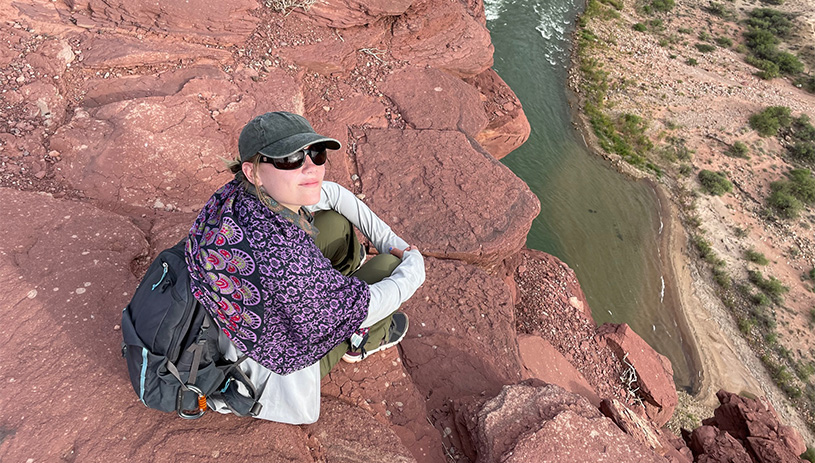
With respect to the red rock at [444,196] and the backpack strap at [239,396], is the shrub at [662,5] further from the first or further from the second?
the backpack strap at [239,396]

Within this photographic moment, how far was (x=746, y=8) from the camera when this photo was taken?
1695 centimetres

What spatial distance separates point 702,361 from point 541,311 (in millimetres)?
4413

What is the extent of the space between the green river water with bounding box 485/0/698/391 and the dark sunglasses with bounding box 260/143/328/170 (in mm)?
7534

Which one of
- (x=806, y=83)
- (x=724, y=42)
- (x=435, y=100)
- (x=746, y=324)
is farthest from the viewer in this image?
(x=724, y=42)

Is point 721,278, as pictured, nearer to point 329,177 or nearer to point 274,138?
point 329,177

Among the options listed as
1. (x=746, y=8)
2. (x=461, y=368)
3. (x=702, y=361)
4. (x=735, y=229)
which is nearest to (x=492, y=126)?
(x=461, y=368)

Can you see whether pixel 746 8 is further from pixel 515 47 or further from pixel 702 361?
pixel 702 361

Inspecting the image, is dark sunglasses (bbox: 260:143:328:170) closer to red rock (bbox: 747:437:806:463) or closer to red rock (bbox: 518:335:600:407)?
red rock (bbox: 518:335:600:407)

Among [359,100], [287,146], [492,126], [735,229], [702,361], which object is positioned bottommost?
[702,361]

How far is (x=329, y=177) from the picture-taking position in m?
4.33

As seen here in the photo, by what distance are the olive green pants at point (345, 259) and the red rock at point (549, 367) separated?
1855 millimetres

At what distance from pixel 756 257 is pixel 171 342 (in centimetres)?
1077

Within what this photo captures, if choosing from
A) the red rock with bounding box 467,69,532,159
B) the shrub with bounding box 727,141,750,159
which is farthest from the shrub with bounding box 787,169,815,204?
the red rock with bounding box 467,69,532,159

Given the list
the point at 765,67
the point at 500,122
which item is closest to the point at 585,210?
the point at 500,122
